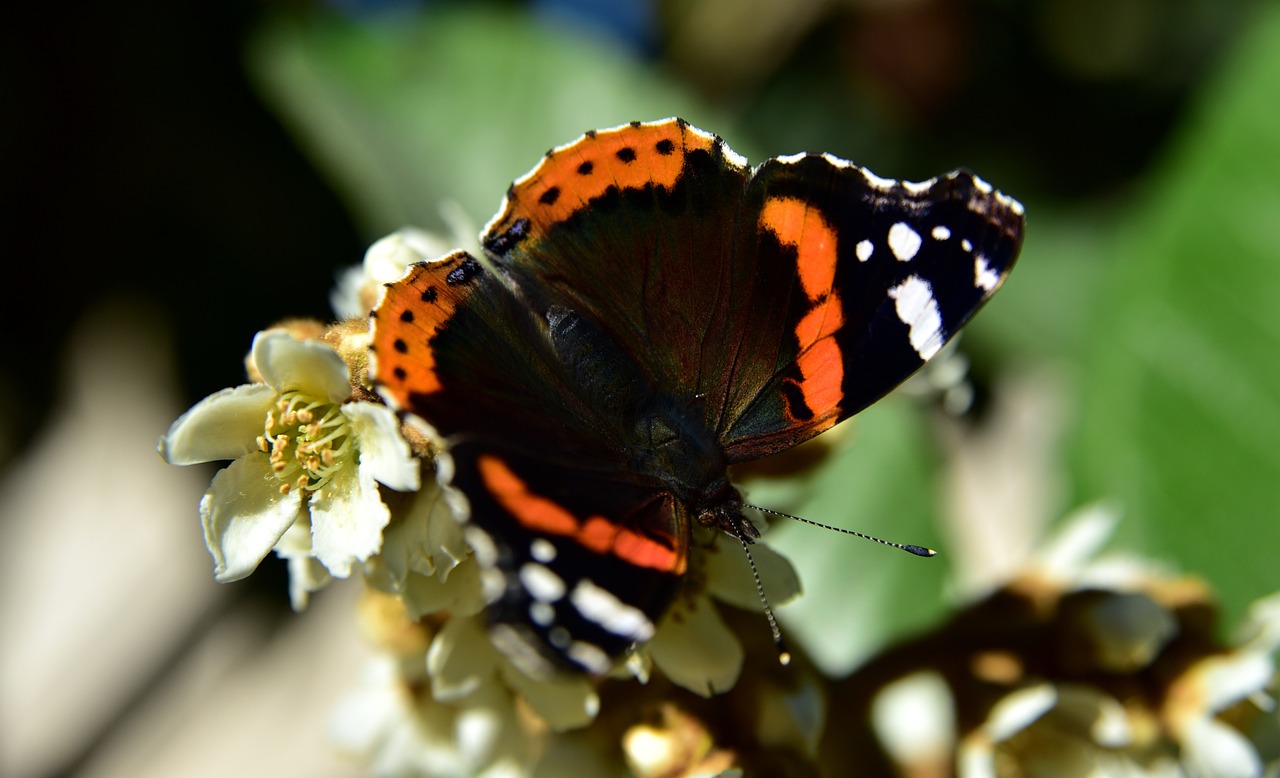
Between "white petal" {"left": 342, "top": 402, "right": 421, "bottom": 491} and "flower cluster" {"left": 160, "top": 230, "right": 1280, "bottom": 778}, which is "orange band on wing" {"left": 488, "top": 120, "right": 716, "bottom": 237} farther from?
"white petal" {"left": 342, "top": 402, "right": 421, "bottom": 491}

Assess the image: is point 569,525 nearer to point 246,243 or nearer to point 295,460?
point 295,460

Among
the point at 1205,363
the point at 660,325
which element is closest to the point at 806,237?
the point at 660,325

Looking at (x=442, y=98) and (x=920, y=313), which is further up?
(x=442, y=98)

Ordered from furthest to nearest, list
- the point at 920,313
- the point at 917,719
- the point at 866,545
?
the point at 866,545 < the point at 917,719 < the point at 920,313

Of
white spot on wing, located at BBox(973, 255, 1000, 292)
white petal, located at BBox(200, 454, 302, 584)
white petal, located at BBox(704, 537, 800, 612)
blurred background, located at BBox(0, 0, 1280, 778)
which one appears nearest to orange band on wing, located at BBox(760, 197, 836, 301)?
white spot on wing, located at BBox(973, 255, 1000, 292)

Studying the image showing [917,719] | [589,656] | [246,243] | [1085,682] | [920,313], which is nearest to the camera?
[589,656]

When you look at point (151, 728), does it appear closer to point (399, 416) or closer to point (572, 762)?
point (572, 762)
